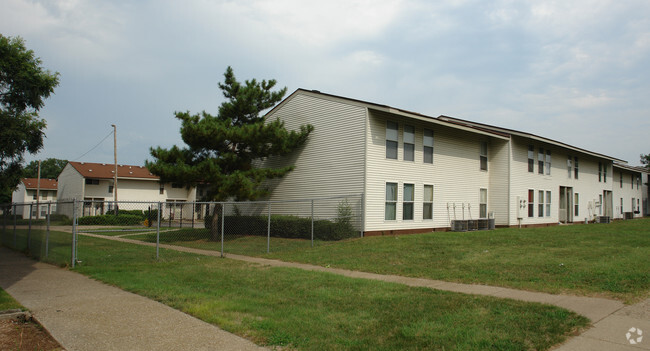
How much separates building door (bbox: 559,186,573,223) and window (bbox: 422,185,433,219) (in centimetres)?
1327

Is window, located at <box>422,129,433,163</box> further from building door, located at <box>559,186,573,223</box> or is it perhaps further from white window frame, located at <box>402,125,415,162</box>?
building door, located at <box>559,186,573,223</box>

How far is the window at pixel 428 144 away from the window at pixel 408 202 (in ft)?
5.37

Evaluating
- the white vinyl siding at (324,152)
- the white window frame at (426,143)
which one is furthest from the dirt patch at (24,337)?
the white window frame at (426,143)

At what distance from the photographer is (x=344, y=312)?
6.44 meters

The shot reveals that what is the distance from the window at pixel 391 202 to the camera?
1872 centimetres

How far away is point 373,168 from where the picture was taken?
59.1ft

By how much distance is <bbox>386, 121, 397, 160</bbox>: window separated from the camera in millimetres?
18891

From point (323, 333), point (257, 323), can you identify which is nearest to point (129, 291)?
point (257, 323)

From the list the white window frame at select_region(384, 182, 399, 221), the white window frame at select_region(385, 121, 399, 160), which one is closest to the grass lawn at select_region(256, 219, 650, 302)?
the white window frame at select_region(384, 182, 399, 221)

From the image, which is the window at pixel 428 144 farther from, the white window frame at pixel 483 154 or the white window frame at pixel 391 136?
the white window frame at pixel 483 154

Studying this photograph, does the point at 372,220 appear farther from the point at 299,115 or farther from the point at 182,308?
the point at 182,308

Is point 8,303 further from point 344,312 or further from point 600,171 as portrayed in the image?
point 600,171

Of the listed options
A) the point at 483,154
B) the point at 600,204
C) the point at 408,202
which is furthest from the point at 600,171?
the point at 408,202

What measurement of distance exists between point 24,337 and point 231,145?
585 inches
